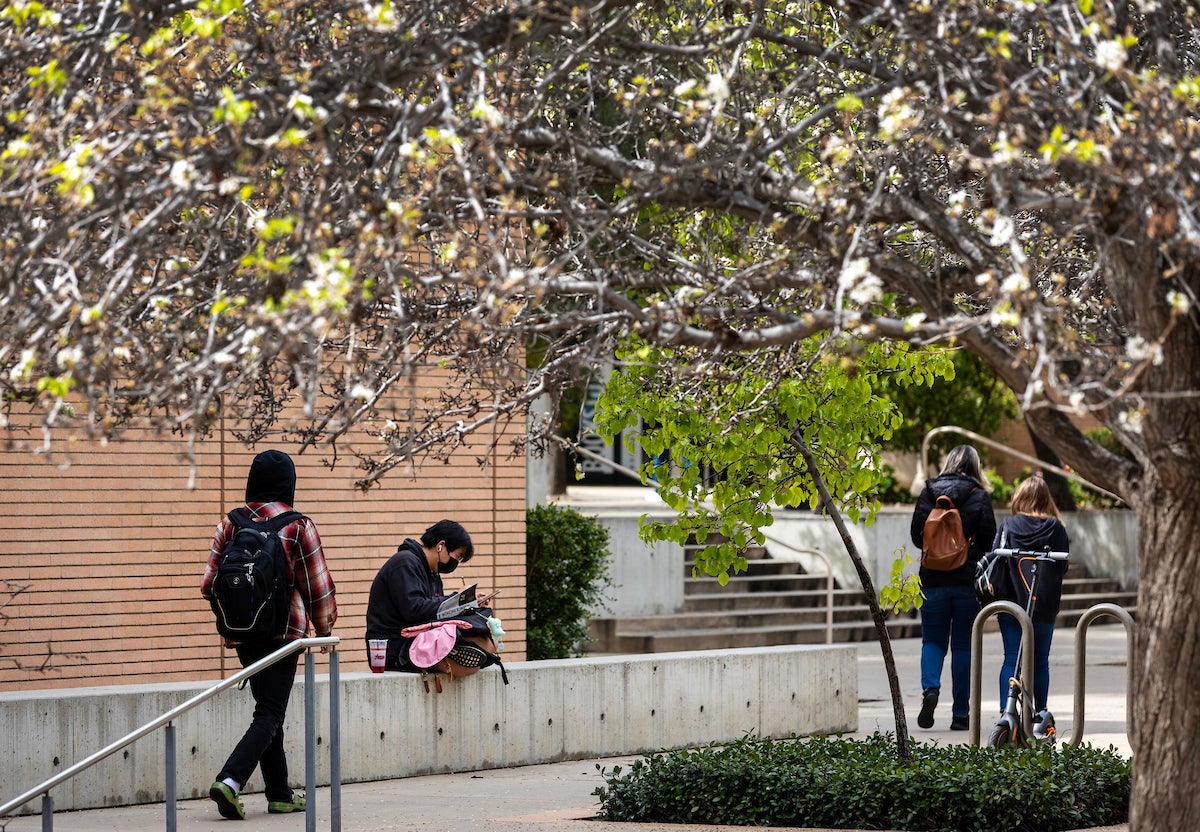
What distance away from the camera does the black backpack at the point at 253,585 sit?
7.97 m

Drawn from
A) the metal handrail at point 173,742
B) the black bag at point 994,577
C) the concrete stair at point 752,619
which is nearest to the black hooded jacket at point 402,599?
the metal handrail at point 173,742

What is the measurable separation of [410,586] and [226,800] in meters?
1.80

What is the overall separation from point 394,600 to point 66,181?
18.5 feet

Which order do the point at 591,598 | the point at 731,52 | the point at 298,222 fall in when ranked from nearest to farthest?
the point at 298,222
the point at 731,52
the point at 591,598

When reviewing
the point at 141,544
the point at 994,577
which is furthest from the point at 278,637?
the point at 994,577

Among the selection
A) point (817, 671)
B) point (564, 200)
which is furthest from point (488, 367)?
point (817, 671)

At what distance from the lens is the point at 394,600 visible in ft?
31.1

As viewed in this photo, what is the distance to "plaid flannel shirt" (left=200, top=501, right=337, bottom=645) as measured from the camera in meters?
8.15

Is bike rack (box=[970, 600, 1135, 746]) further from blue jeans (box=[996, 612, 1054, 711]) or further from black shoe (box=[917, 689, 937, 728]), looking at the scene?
black shoe (box=[917, 689, 937, 728])

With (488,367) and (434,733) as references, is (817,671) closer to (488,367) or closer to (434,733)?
(434,733)

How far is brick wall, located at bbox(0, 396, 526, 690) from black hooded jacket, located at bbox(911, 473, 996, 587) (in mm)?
3069

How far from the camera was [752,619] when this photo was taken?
18453 mm

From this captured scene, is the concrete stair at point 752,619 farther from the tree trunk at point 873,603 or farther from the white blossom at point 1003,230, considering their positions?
the white blossom at point 1003,230

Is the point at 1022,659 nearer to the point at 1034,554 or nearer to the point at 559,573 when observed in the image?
the point at 1034,554
